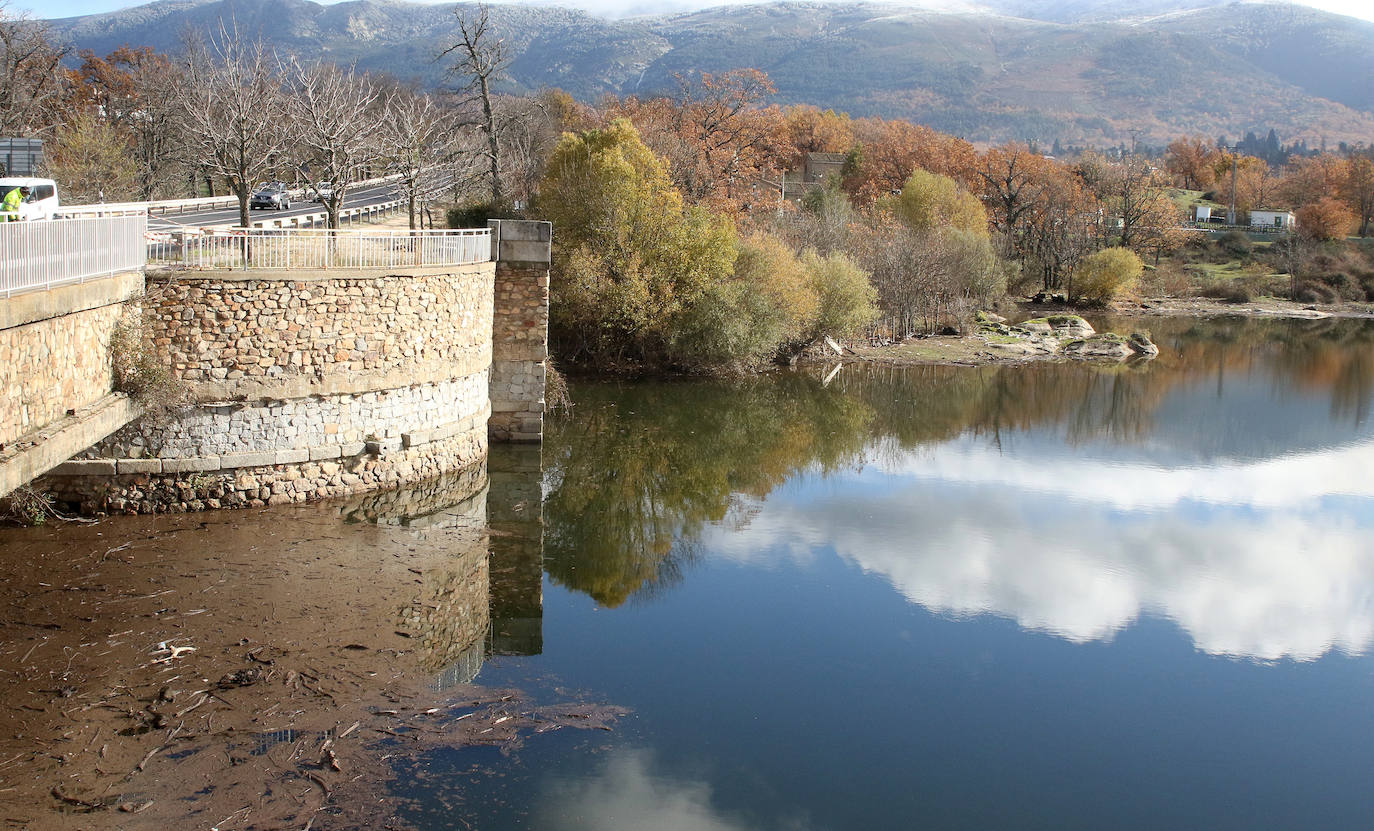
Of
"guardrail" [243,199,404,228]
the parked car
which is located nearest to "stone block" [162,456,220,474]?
"guardrail" [243,199,404,228]

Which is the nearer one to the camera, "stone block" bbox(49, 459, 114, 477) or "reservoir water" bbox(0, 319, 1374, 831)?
"reservoir water" bbox(0, 319, 1374, 831)

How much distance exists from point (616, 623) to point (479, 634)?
2159 mm

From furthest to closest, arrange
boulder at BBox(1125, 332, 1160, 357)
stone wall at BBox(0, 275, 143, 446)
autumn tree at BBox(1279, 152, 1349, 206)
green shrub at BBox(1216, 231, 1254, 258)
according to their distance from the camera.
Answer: autumn tree at BBox(1279, 152, 1349, 206)
green shrub at BBox(1216, 231, 1254, 258)
boulder at BBox(1125, 332, 1160, 357)
stone wall at BBox(0, 275, 143, 446)

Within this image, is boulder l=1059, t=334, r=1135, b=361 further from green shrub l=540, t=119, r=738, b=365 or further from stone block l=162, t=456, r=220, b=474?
stone block l=162, t=456, r=220, b=474

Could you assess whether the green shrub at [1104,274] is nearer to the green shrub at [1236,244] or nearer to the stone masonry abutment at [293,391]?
the green shrub at [1236,244]

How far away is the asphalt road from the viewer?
31.5 meters

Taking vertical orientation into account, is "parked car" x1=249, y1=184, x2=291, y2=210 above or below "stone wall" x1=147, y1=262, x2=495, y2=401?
above

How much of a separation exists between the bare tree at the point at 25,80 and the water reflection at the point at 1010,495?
2324cm

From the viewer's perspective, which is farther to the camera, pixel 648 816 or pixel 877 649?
pixel 877 649

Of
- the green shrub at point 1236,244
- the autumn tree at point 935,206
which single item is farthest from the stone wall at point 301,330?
the green shrub at point 1236,244

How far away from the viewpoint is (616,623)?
1667cm

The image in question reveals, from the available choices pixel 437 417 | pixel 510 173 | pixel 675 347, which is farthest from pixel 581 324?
pixel 437 417

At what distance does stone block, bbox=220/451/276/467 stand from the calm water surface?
491cm

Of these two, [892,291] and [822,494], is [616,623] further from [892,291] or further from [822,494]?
[892,291]
